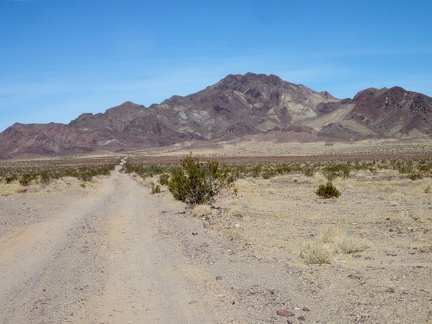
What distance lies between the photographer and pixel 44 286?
9.24m

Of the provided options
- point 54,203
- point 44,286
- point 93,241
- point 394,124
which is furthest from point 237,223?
point 394,124

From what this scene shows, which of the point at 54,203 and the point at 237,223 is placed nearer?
the point at 237,223

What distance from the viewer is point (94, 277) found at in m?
9.74

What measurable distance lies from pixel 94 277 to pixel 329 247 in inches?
214

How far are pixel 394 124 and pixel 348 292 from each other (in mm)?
179581

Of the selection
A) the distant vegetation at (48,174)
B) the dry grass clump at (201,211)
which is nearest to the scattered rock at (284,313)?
the dry grass clump at (201,211)

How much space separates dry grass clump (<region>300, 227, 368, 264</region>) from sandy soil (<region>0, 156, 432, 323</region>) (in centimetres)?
14

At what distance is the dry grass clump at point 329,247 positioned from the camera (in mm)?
10137

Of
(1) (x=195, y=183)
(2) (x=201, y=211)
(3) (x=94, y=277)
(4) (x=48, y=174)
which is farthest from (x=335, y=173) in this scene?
(3) (x=94, y=277)

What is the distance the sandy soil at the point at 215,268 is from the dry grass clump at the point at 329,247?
14cm

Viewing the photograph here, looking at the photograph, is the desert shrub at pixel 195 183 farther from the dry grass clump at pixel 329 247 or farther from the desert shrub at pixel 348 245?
the desert shrub at pixel 348 245

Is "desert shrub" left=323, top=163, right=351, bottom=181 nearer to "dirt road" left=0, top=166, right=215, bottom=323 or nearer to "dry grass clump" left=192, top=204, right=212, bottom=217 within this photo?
"dry grass clump" left=192, top=204, right=212, bottom=217

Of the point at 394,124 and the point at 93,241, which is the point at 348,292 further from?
the point at 394,124

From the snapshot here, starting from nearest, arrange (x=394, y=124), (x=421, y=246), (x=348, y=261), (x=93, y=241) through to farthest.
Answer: (x=348, y=261) < (x=421, y=246) < (x=93, y=241) < (x=394, y=124)
